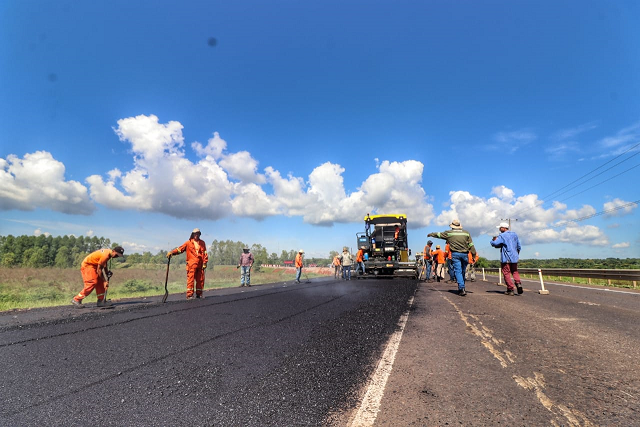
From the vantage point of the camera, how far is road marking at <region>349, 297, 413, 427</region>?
1821 mm

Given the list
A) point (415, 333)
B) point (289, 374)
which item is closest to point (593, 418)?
point (289, 374)

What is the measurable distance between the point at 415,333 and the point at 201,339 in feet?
9.15

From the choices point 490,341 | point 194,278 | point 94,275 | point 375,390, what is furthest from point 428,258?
point 375,390

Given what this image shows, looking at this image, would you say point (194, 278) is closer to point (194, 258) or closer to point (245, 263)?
point (194, 258)

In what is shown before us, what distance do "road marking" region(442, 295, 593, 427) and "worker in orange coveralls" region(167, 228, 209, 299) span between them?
7.53 meters

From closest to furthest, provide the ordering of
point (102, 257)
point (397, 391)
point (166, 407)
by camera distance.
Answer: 1. point (166, 407)
2. point (397, 391)
3. point (102, 257)

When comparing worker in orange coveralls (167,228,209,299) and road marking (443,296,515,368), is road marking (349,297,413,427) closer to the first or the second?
road marking (443,296,515,368)

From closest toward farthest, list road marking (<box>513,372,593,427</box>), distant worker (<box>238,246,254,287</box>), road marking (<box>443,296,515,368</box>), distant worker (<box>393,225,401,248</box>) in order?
road marking (<box>513,372,593,427</box>), road marking (<box>443,296,515,368</box>), distant worker (<box>238,246,254,287</box>), distant worker (<box>393,225,401,248</box>)

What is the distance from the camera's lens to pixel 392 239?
61.4 ft

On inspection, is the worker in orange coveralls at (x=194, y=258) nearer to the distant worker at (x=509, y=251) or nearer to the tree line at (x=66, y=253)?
the distant worker at (x=509, y=251)

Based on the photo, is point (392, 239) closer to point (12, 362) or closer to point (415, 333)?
point (415, 333)

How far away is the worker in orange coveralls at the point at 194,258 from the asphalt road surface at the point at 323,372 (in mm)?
3937

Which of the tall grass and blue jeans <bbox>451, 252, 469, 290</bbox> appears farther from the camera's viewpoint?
the tall grass

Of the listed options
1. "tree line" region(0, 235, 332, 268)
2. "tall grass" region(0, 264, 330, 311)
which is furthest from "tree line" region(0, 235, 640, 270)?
"tall grass" region(0, 264, 330, 311)
